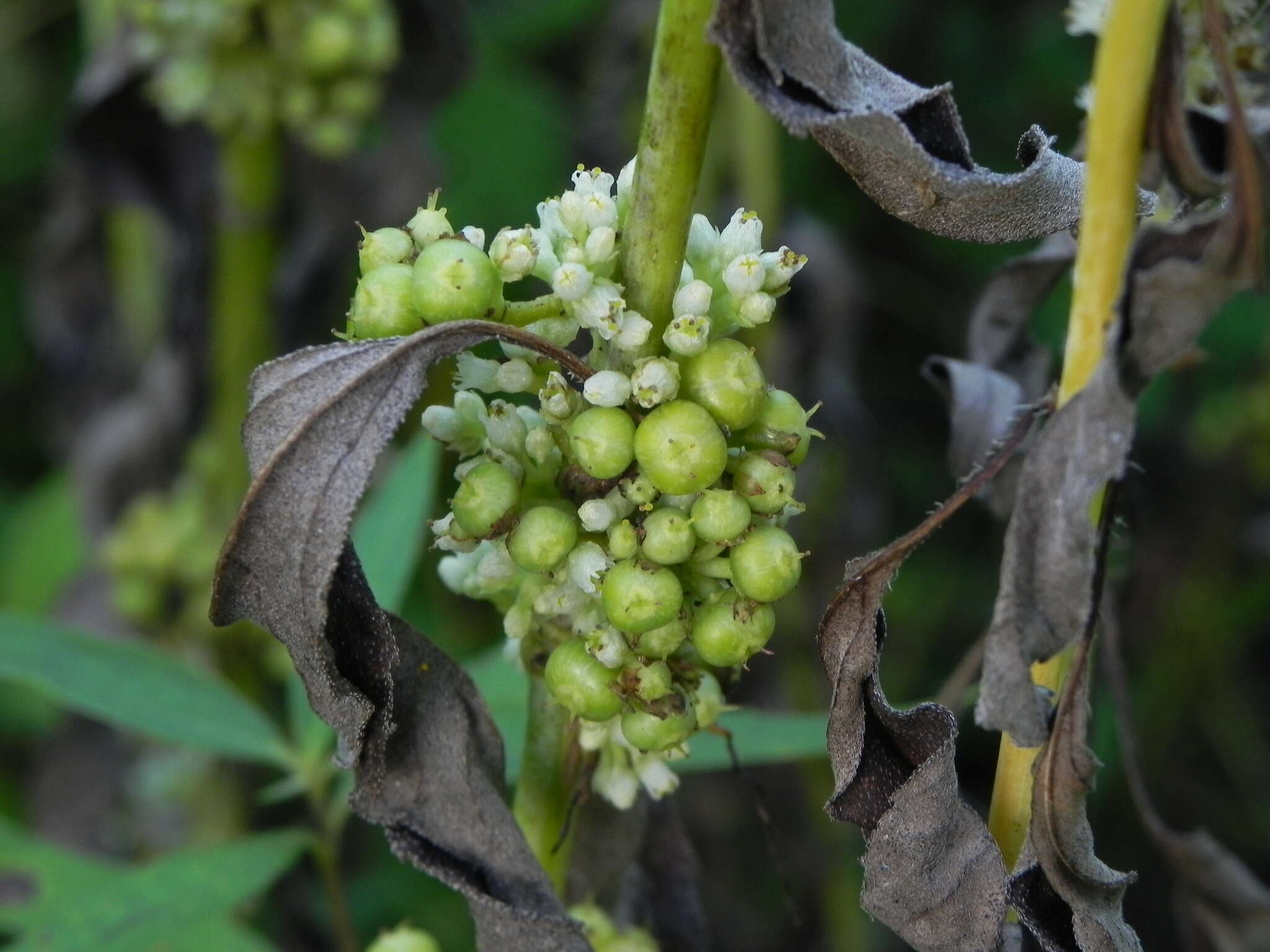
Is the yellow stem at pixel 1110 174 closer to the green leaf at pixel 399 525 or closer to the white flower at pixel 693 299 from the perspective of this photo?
the white flower at pixel 693 299

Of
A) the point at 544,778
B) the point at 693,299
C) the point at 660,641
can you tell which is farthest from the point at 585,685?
the point at 693,299

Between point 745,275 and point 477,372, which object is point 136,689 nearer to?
point 477,372

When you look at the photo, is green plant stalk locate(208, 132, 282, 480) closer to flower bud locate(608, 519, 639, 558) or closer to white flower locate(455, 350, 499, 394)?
white flower locate(455, 350, 499, 394)

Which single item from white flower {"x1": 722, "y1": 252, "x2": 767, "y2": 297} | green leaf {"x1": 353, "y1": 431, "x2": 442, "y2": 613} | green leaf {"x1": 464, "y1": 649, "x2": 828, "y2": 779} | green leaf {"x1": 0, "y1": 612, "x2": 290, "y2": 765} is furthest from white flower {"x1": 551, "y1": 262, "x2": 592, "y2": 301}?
green leaf {"x1": 0, "y1": 612, "x2": 290, "y2": 765}

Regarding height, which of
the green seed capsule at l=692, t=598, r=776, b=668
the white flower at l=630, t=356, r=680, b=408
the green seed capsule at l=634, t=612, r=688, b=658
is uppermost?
the white flower at l=630, t=356, r=680, b=408

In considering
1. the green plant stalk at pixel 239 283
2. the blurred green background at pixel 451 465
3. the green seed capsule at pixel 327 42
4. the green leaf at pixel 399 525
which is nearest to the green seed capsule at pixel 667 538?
the green leaf at pixel 399 525
